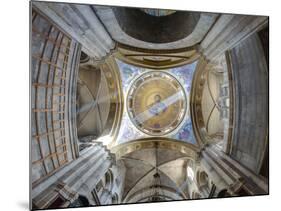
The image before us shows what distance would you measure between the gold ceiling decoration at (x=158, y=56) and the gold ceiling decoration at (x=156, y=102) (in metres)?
0.26

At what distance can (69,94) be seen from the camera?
5.93 meters

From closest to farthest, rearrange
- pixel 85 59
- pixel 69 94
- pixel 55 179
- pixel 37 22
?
pixel 37 22 < pixel 55 179 < pixel 69 94 < pixel 85 59

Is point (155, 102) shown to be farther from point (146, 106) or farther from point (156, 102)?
point (146, 106)

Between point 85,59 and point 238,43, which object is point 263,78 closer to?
point 238,43

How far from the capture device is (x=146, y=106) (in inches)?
264

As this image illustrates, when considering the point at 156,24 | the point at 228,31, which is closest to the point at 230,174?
the point at 228,31

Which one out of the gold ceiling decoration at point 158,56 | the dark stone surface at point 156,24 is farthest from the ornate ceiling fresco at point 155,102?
the dark stone surface at point 156,24

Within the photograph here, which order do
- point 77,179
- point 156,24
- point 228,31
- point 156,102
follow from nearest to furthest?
point 77,179 < point 156,24 < point 228,31 < point 156,102

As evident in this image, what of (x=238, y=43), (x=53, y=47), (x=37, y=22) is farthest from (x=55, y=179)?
(x=238, y=43)

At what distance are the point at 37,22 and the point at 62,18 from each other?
533mm

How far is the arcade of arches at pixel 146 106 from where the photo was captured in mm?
5422

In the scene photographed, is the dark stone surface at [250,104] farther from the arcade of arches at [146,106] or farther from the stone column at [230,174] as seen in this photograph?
the stone column at [230,174]

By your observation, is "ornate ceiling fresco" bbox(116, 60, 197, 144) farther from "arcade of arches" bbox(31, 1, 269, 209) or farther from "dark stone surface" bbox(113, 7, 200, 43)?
"dark stone surface" bbox(113, 7, 200, 43)

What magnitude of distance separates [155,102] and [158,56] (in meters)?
1.20
